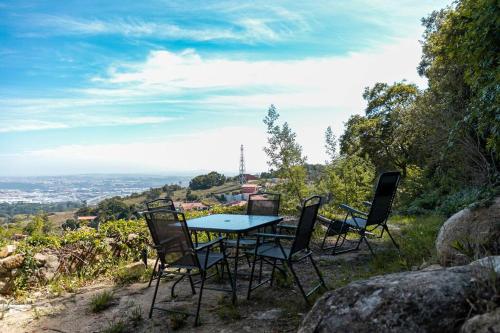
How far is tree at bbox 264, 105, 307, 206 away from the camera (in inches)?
357

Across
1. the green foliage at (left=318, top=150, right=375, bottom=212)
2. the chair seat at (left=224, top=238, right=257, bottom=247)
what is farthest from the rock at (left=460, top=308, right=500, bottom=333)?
the green foliage at (left=318, top=150, right=375, bottom=212)

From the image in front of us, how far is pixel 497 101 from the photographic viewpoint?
168 inches

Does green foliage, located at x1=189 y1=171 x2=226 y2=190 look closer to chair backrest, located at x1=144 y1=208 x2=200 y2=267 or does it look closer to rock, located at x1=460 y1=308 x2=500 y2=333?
chair backrest, located at x1=144 y1=208 x2=200 y2=267

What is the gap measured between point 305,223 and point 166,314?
163 centimetres

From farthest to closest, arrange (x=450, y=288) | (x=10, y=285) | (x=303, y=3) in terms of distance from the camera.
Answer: (x=303, y=3) < (x=10, y=285) < (x=450, y=288)

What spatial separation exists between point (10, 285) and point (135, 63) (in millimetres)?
9690

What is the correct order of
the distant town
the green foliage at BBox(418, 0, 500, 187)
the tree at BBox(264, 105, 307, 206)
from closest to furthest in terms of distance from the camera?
A: the green foliage at BBox(418, 0, 500, 187) → the tree at BBox(264, 105, 307, 206) → the distant town

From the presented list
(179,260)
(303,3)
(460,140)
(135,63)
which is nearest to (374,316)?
(179,260)

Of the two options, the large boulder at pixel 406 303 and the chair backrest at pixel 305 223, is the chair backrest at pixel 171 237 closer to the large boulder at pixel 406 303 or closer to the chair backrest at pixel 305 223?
the chair backrest at pixel 305 223

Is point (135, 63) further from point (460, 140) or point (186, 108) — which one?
point (186, 108)

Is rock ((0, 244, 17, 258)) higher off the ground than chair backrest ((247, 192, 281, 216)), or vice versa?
chair backrest ((247, 192, 281, 216))

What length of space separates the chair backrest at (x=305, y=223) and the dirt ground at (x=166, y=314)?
0.57 m

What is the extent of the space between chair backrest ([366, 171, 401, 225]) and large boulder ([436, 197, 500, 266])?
1.30m

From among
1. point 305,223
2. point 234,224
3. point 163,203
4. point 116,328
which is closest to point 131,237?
point 163,203
